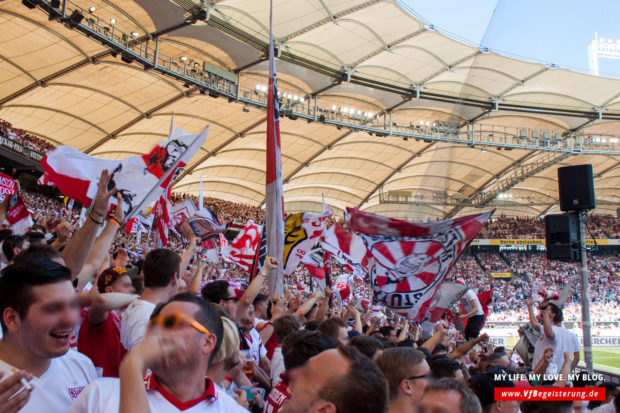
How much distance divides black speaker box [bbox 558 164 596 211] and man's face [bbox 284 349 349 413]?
4.71 m

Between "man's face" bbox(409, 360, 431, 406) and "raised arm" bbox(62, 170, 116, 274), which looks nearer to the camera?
"man's face" bbox(409, 360, 431, 406)

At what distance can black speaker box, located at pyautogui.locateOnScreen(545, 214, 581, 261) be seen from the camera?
6355mm

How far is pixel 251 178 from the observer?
1730 inches

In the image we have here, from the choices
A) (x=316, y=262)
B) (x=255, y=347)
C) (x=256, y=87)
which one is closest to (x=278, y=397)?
(x=255, y=347)

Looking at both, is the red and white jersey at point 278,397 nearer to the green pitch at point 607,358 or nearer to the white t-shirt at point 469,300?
the white t-shirt at point 469,300

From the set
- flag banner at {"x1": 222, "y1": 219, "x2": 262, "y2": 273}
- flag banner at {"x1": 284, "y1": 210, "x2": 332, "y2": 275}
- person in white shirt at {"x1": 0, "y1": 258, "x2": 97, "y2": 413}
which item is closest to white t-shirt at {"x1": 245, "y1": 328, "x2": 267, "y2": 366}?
person in white shirt at {"x1": 0, "y1": 258, "x2": 97, "y2": 413}

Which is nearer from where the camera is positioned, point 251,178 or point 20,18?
point 20,18

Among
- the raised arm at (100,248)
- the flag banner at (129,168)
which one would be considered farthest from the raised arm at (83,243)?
the flag banner at (129,168)

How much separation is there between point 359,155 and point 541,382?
36942 mm

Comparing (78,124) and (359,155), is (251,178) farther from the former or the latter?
(78,124)

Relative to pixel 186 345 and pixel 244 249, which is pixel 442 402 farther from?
pixel 244 249

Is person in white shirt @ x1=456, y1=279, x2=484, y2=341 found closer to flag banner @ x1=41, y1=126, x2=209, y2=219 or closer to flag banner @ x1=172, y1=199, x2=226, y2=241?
flag banner @ x1=41, y1=126, x2=209, y2=219

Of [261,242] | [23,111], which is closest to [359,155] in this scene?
[23,111]

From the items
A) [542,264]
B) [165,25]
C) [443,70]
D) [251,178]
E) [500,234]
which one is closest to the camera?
[165,25]
